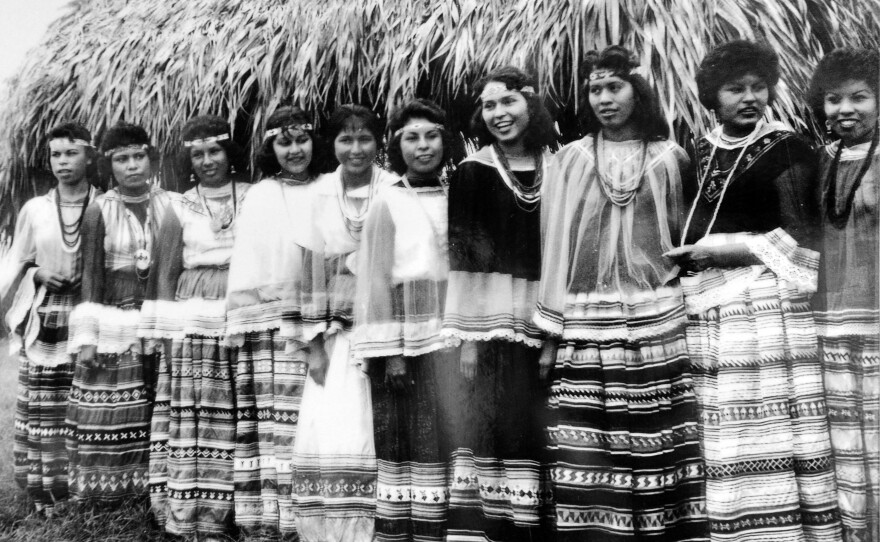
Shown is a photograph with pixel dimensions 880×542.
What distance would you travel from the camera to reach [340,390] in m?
3.70

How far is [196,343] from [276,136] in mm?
1006

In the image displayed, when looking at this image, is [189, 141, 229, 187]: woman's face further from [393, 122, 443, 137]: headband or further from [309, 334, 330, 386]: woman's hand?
[393, 122, 443, 137]: headband

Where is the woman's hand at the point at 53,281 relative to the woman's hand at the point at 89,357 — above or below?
above

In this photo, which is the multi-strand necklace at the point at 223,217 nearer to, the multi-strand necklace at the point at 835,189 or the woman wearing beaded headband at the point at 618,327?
the woman wearing beaded headband at the point at 618,327

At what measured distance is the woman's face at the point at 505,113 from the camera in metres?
3.40

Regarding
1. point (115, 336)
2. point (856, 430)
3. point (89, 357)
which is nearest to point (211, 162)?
point (115, 336)

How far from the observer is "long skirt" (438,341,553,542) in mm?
3271

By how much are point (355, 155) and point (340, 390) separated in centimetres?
99

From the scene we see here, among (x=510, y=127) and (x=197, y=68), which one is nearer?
(x=510, y=127)

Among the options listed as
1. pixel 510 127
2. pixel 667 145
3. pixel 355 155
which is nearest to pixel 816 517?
pixel 667 145

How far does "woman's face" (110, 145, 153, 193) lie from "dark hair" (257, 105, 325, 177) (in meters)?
0.73

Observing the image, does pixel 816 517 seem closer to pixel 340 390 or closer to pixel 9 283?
pixel 340 390

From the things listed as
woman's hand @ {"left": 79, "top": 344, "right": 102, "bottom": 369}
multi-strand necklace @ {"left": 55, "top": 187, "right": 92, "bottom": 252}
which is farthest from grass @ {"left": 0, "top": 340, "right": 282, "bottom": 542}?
multi-strand necklace @ {"left": 55, "top": 187, "right": 92, "bottom": 252}

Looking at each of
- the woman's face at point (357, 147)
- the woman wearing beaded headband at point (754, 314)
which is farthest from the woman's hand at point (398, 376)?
the woman wearing beaded headband at point (754, 314)
